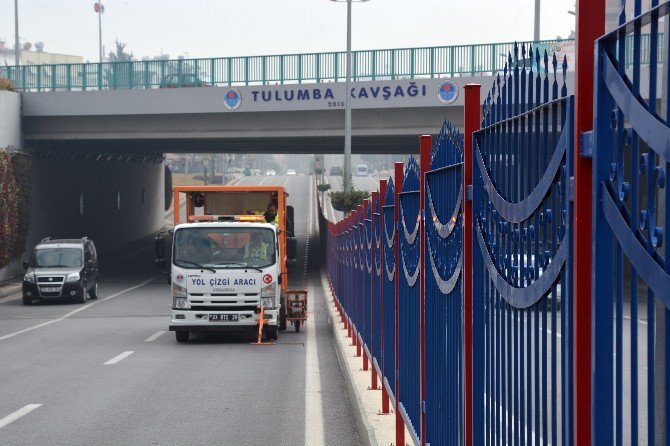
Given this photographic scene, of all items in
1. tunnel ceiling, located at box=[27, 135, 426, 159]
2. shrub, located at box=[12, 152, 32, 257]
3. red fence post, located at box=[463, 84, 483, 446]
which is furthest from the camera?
tunnel ceiling, located at box=[27, 135, 426, 159]

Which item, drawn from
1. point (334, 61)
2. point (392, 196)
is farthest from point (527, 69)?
point (334, 61)

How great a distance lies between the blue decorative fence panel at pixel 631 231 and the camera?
2.22 metres

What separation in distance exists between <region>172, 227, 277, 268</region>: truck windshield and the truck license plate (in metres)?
0.95

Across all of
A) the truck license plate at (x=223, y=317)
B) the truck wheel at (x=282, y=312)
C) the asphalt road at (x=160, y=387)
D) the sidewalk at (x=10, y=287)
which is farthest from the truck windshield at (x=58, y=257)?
the truck license plate at (x=223, y=317)

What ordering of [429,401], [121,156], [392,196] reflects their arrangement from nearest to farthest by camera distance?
[429,401], [392,196], [121,156]

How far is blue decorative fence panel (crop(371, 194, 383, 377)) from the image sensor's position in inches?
407

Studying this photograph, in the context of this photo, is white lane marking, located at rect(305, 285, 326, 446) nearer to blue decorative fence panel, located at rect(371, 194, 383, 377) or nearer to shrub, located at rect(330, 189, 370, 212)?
blue decorative fence panel, located at rect(371, 194, 383, 377)

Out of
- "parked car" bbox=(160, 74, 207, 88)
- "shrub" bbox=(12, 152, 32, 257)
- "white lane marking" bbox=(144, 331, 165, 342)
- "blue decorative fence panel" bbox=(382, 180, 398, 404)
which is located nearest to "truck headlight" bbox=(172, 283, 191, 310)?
"white lane marking" bbox=(144, 331, 165, 342)

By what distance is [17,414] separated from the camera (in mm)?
11992

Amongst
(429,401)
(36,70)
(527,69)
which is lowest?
(429,401)

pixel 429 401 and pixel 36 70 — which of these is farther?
pixel 36 70

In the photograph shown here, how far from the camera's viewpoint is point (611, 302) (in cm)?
263

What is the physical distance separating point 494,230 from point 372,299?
716 cm

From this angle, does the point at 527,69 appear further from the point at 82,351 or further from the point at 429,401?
the point at 82,351
